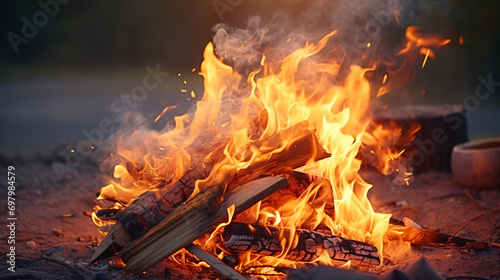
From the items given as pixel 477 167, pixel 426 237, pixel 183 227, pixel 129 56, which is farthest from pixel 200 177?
pixel 129 56

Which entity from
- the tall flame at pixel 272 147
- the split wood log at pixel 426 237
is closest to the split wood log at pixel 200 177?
the tall flame at pixel 272 147

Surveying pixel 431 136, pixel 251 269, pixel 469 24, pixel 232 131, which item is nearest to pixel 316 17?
pixel 469 24

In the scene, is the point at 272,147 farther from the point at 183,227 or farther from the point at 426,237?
the point at 426,237

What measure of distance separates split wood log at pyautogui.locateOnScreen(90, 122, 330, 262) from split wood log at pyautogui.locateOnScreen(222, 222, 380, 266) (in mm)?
397

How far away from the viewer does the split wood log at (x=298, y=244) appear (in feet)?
10.1

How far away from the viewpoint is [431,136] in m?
6.16

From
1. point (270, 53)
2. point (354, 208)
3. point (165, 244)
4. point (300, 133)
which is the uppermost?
point (270, 53)

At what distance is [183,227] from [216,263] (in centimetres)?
30

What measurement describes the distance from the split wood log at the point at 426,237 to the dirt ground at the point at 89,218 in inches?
2.1

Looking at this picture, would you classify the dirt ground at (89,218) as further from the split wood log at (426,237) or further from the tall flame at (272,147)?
the tall flame at (272,147)

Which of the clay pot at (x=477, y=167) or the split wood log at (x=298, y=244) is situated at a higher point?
the split wood log at (x=298, y=244)

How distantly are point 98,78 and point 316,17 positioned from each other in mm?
8812

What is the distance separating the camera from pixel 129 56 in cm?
1805

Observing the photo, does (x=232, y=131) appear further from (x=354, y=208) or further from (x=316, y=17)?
(x=316, y=17)
